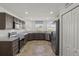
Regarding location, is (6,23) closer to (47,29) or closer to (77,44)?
(77,44)

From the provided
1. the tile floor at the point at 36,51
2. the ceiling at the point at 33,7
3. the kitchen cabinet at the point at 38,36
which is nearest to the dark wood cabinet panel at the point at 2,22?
the ceiling at the point at 33,7

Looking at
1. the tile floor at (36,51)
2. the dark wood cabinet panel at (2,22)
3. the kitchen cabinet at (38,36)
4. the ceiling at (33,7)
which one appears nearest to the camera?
the ceiling at (33,7)

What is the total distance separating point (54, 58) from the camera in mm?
835

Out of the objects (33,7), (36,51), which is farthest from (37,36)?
(33,7)

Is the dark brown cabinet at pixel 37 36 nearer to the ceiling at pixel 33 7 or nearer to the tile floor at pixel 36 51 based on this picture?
the tile floor at pixel 36 51

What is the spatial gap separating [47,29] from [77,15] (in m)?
10.0

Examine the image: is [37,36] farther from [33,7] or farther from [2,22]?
[2,22]

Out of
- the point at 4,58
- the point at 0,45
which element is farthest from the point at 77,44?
the point at 0,45

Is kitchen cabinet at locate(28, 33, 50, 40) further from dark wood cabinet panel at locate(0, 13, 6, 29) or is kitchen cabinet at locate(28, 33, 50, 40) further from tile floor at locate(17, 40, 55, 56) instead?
dark wood cabinet panel at locate(0, 13, 6, 29)

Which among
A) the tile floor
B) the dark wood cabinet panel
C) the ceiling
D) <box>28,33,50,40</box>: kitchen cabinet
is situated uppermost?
the ceiling

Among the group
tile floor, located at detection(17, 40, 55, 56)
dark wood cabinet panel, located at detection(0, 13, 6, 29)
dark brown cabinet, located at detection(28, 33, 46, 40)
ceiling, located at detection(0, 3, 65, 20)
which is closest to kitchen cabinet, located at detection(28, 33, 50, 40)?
dark brown cabinet, located at detection(28, 33, 46, 40)

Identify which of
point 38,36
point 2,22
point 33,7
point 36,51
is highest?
point 33,7

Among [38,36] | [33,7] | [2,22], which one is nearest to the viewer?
[2,22]

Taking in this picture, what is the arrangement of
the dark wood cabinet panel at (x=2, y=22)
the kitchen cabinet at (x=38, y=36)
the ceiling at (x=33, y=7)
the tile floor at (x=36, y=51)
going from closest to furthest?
the ceiling at (x=33, y=7), the dark wood cabinet panel at (x=2, y=22), the tile floor at (x=36, y=51), the kitchen cabinet at (x=38, y=36)
